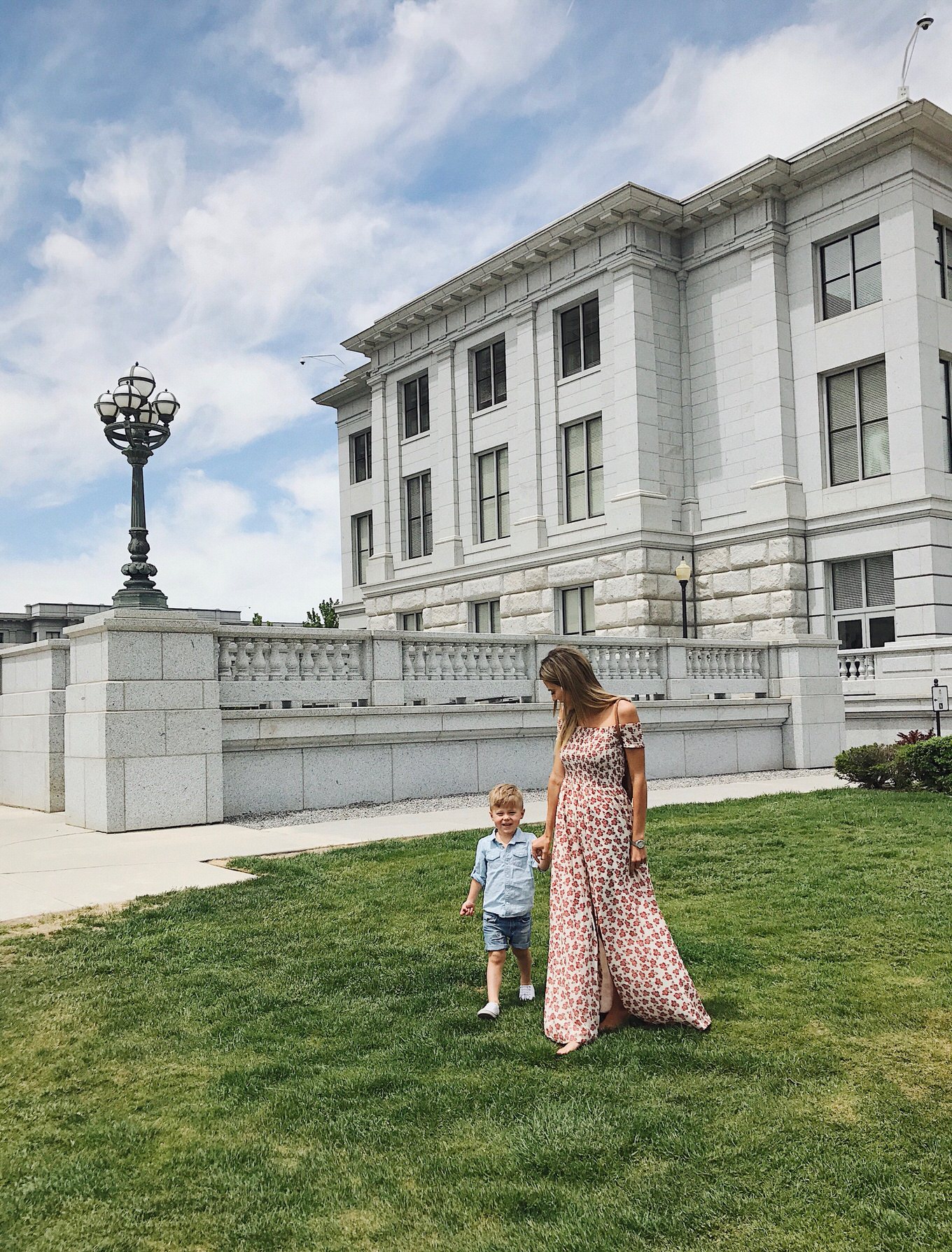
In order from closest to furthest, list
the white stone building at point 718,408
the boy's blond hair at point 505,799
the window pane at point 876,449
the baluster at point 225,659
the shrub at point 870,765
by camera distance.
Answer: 1. the boy's blond hair at point 505,799
2. the baluster at point 225,659
3. the shrub at point 870,765
4. the white stone building at point 718,408
5. the window pane at point 876,449

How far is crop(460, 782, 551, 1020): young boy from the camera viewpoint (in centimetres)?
579

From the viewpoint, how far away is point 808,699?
70.7 ft

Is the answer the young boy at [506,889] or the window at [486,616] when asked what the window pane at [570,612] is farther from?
the young boy at [506,889]

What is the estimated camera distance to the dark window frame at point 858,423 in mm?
24797

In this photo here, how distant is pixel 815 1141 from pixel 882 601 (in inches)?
885

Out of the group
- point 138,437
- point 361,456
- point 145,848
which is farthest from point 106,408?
point 361,456

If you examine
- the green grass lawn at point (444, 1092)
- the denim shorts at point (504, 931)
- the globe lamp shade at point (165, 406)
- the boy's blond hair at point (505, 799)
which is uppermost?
the globe lamp shade at point (165, 406)

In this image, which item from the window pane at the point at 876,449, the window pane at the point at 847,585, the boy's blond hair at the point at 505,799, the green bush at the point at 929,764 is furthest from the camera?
the window pane at the point at 847,585

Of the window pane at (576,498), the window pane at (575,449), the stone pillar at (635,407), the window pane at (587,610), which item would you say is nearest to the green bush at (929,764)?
A: the stone pillar at (635,407)

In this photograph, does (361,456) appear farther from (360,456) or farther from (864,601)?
(864,601)

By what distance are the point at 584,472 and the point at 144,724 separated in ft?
62.7

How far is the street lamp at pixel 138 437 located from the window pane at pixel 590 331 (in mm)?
17084

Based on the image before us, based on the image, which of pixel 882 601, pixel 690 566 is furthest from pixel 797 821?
pixel 690 566

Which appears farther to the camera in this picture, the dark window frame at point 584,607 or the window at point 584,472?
the window at point 584,472
